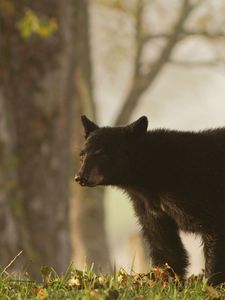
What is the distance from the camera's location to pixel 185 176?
24.1 feet

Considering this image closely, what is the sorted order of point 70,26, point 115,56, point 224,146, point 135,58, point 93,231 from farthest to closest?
point 115,56 → point 135,58 → point 93,231 → point 70,26 → point 224,146

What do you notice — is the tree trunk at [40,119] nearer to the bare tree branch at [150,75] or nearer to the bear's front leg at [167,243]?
the bear's front leg at [167,243]

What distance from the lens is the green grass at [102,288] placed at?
604 cm

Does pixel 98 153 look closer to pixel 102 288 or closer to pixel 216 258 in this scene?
pixel 216 258

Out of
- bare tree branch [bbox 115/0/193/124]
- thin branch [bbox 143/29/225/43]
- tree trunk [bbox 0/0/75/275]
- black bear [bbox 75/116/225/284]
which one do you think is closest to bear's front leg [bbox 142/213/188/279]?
black bear [bbox 75/116/225/284]

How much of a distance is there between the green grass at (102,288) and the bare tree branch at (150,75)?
18.4 metres

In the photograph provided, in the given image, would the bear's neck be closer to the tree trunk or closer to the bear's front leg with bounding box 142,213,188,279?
the bear's front leg with bounding box 142,213,188,279

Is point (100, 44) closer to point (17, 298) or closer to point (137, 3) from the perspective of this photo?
point (137, 3)

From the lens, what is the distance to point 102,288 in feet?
20.6

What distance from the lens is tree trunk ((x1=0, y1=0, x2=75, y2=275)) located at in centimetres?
1532

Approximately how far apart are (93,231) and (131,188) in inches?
646

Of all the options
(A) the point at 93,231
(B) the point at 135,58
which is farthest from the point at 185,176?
(B) the point at 135,58

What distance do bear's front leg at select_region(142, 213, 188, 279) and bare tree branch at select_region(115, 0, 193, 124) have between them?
57.2ft

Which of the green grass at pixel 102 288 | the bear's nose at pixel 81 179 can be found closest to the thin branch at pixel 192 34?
the bear's nose at pixel 81 179
